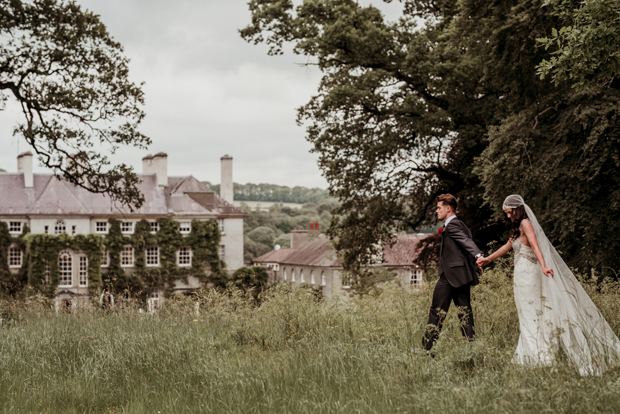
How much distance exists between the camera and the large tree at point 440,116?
15.0 m

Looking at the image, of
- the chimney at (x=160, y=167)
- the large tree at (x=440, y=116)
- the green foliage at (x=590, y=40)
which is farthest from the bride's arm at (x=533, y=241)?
the chimney at (x=160, y=167)

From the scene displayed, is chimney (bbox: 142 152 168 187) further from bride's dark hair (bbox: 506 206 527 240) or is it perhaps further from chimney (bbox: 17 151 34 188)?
bride's dark hair (bbox: 506 206 527 240)

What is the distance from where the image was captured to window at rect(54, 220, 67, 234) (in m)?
55.2

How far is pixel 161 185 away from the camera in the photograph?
59938mm

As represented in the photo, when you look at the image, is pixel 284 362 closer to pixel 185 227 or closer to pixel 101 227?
pixel 185 227

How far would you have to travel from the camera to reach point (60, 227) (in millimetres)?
55438

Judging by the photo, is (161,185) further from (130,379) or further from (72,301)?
(130,379)

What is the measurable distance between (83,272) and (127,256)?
418 centimetres

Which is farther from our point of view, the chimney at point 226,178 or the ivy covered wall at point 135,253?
the chimney at point 226,178

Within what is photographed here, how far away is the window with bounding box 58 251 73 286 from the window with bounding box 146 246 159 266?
6.78m

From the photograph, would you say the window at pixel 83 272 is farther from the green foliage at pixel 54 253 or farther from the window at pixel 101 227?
the window at pixel 101 227

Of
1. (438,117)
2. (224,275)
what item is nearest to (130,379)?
(438,117)

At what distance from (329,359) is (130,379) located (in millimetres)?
2334

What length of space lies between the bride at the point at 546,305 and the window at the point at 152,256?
52.4 meters
